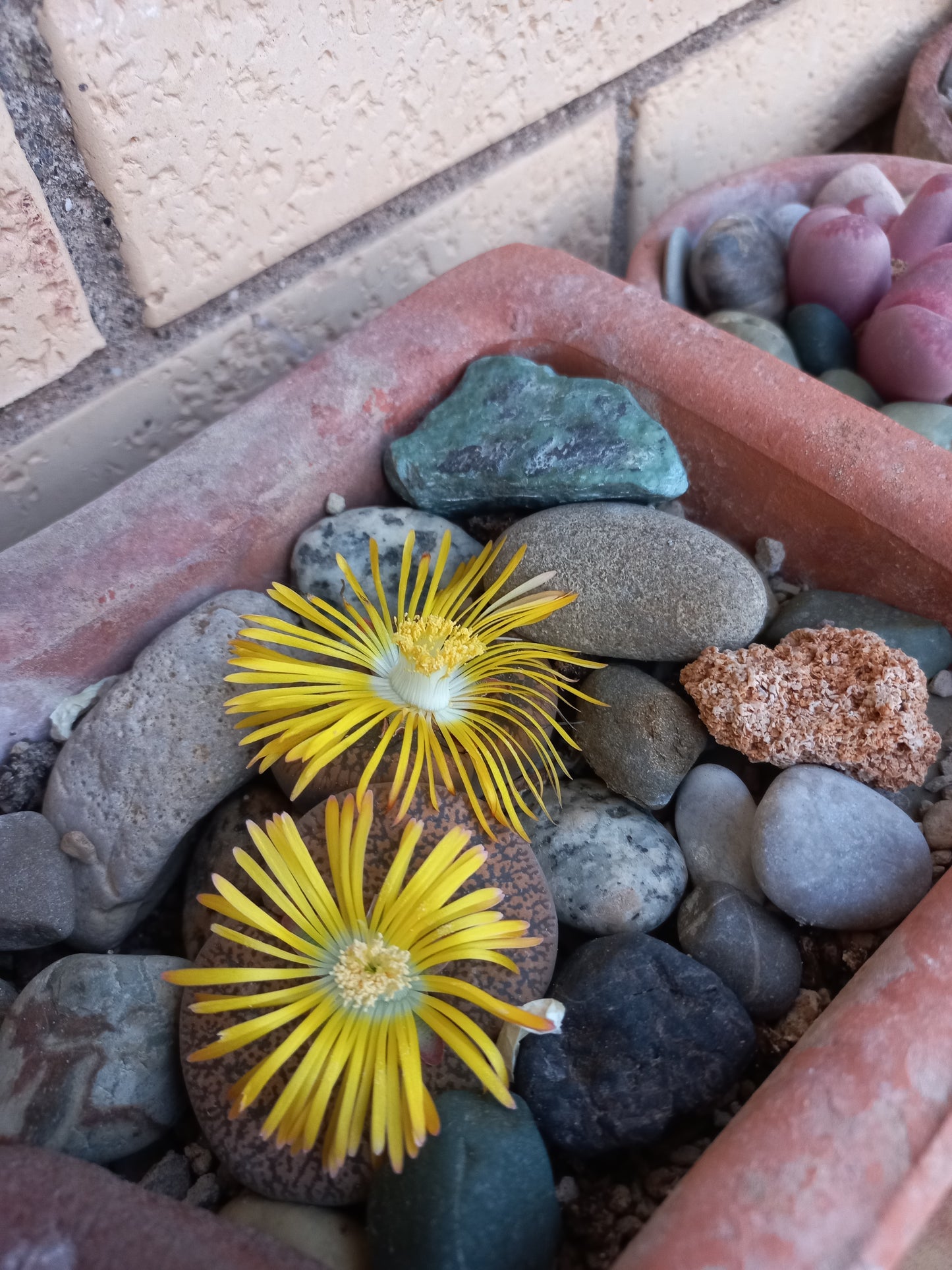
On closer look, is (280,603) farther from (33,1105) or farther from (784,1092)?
(784,1092)

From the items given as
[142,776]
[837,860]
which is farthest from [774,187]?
[142,776]

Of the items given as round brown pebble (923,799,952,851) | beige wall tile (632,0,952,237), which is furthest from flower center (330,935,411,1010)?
beige wall tile (632,0,952,237)

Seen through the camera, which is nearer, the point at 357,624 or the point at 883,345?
the point at 357,624

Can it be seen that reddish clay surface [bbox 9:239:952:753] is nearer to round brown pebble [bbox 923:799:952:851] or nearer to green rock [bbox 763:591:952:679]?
green rock [bbox 763:591:952:679]

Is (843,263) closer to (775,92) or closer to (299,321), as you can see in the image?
(775,92)

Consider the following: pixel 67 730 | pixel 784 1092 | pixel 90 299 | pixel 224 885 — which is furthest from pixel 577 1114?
pixel 90 299

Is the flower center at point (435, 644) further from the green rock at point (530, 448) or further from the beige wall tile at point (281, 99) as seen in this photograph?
the beige wall tile at point (281, 99)
